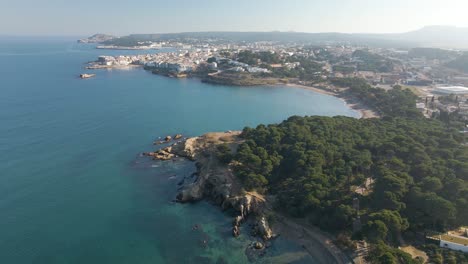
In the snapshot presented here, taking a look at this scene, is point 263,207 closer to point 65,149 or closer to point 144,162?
point 144,162

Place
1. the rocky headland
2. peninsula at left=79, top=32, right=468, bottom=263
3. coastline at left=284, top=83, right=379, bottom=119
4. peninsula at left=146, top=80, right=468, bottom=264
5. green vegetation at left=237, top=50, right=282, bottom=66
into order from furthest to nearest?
1. green vegetation at left=237, top=50, right=282, bottom=66
2. coastline at left=284, top=83, right=379, bottom=119
3. the rocky headland
4. peninsula at left=146, top=80, right=468, bottom=264
5. peninsula at left=79, top=32, right=468, bottom=263

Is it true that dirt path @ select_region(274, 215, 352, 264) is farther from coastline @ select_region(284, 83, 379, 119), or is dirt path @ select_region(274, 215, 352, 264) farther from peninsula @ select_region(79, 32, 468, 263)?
coastline @ select_region(284, 83, 379, 119)

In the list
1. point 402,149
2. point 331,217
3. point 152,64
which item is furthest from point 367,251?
point 152,64

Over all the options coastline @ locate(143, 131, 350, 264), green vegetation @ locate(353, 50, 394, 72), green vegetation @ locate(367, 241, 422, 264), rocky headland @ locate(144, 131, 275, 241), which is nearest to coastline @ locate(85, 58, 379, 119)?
rocky headland @ locate(144, 131, 275, 241)

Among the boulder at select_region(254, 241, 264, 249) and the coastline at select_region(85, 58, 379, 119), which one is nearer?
the boulder at select_region(254, 241, 264, 249)

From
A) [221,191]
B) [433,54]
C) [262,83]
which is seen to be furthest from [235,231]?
[433,54]

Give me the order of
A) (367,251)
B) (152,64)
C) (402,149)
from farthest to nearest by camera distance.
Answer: (152,64) → (402,149) → (367,251)

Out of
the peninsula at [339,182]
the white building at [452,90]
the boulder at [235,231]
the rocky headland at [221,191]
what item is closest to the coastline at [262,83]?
the white building at [452,90]
